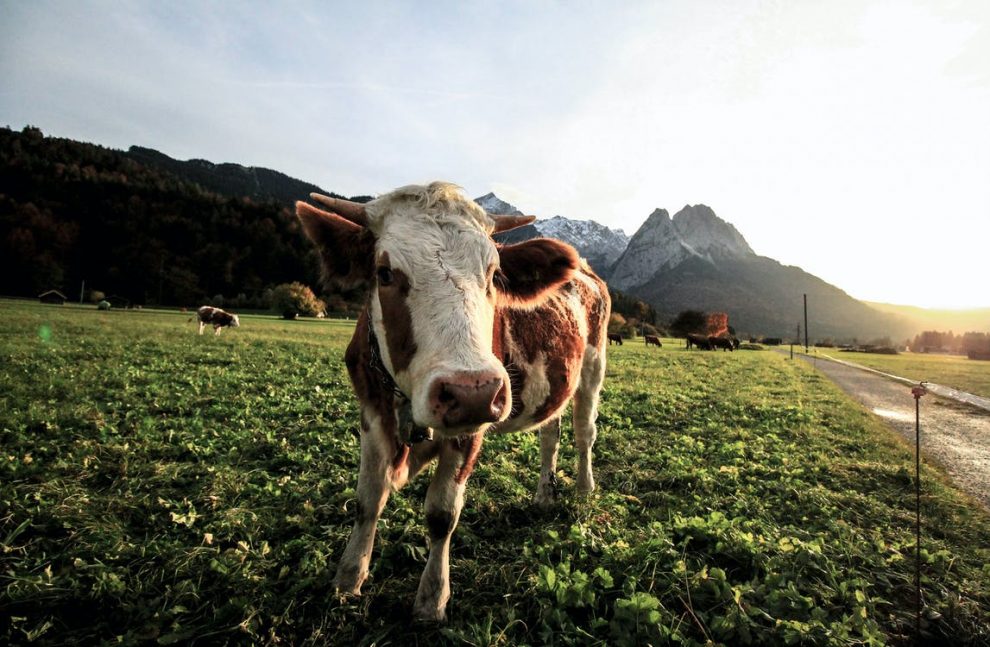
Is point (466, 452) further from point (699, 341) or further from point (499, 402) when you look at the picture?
point (699, 341)

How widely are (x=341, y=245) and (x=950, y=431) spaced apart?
1281 centimetres

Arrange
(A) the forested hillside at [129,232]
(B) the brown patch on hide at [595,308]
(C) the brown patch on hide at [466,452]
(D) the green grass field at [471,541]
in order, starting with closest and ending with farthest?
(D) the green grass field at [471,541], (C) the brown patch on hide at [466,452], (B) the brown patch on hide at [595,308], (A) the forested hillside at [129,232]

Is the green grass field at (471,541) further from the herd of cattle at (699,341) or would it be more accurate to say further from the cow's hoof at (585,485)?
the herd of cattle at (699,341)

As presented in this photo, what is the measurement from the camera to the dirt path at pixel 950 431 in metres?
6.36

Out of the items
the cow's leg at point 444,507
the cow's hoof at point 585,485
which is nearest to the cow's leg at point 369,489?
the cow's leg at point 444,507

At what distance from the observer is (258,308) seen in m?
87.7

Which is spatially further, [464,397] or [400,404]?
[400,404]

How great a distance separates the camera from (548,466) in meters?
5.00

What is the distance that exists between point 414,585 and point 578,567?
51.9 inches

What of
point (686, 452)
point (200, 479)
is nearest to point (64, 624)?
point (200, 479)

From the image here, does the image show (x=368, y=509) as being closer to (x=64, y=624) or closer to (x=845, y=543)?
(x=64, y=624)

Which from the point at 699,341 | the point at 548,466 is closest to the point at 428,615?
the point at 548,466

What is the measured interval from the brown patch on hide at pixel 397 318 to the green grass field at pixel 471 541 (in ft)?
5.78

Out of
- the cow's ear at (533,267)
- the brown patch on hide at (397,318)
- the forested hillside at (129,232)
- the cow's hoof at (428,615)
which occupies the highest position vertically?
the forested hillside at (129,232)
